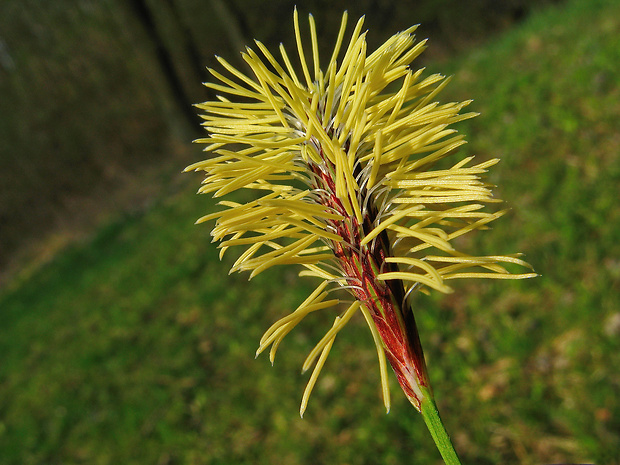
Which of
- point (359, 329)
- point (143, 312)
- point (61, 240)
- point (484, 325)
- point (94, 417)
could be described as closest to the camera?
point (484, 325)

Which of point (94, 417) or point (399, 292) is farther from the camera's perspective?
point (94, 417)

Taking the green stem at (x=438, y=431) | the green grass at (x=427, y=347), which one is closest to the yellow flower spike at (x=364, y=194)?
the green stem at (x=438, y=431)

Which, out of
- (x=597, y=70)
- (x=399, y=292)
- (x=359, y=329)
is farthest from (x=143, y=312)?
(x=399, y=292)

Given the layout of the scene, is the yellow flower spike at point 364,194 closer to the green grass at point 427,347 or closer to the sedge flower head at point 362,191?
the sedge flower head at point 362,191

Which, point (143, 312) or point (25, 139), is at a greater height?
point (25, 139)

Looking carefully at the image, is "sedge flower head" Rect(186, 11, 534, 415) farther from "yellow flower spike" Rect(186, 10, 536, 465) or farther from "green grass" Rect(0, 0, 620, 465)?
"green grass" Rect(0, 0, 620, 465)

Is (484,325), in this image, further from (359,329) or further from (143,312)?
(143,312)

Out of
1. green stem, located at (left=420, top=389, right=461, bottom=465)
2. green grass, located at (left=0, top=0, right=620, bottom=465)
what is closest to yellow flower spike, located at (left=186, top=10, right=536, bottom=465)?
green stem, located at (left=420, top=389, right=461, bottom=465)
